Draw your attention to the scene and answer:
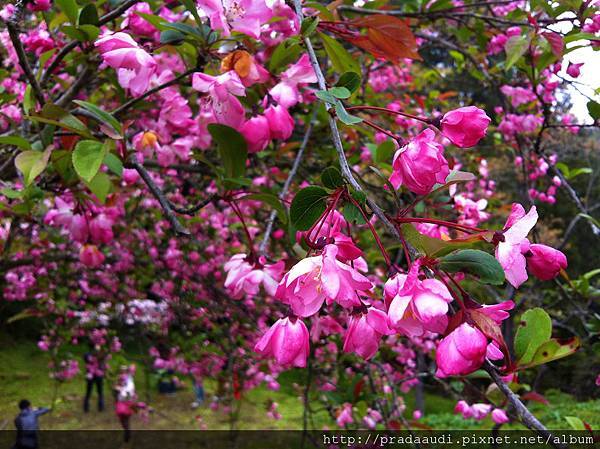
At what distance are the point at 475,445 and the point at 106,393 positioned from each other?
8.11 m

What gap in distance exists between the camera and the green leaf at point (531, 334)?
0.66 metres

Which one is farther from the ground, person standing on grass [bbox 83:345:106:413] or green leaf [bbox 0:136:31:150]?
green leaf [bbox 0:136:31:150]

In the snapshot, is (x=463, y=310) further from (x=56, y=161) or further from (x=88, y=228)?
(x=88, y=228)

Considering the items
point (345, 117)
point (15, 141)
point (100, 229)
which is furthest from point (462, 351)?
point (100, 229)

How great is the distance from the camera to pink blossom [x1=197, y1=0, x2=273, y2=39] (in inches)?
31.0

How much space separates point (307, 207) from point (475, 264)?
0.21 m

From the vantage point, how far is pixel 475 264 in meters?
0.53

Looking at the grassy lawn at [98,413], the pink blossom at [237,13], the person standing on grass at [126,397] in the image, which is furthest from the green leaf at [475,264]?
the person standing on grass at [126,397]

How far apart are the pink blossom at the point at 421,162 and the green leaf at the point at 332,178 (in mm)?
71

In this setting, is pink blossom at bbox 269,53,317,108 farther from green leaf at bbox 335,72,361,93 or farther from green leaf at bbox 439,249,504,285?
green leaf at bbox 439,249,504,285

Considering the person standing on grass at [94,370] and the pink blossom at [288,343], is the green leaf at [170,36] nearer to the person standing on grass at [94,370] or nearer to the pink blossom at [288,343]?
the pink blossom at [288,343]

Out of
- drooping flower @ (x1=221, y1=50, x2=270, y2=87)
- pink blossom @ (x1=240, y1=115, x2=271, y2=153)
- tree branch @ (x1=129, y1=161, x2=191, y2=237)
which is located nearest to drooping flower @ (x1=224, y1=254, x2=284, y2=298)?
tree branch @ (x1=129, y1=161, x2=191, y2=237)

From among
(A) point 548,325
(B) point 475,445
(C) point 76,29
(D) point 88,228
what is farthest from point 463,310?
(B) point 475,445

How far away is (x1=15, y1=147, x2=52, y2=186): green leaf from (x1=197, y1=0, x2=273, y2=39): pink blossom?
1.38 ft
